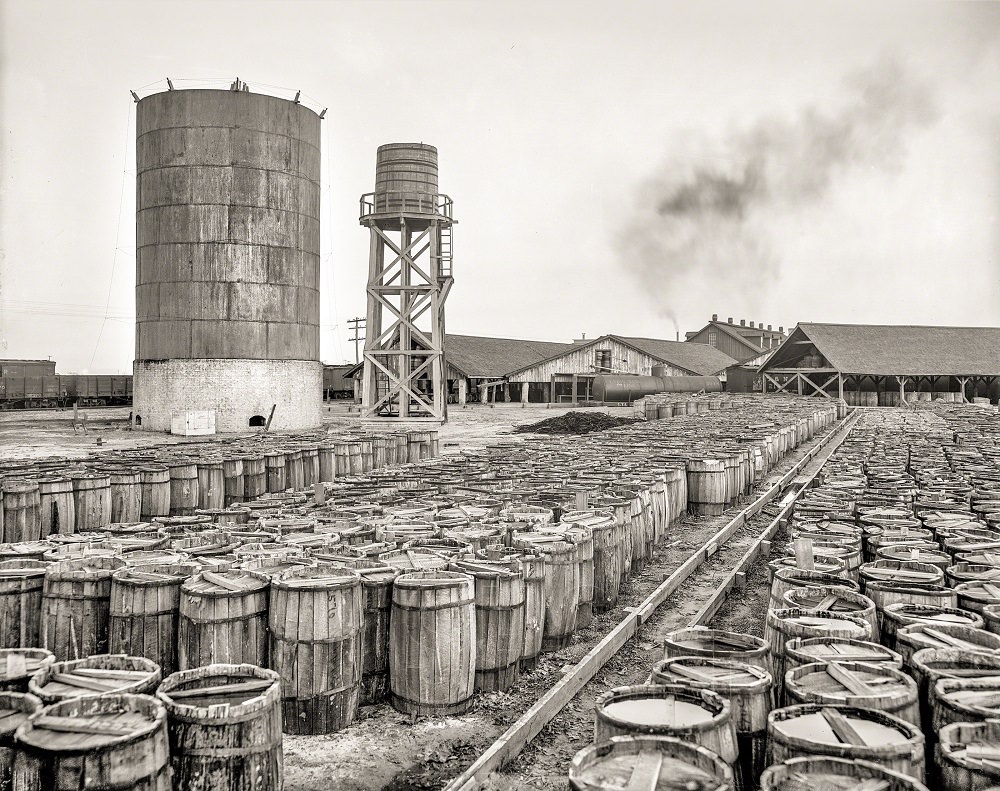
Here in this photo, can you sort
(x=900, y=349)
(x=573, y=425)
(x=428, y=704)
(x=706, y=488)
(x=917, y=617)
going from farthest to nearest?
(x=900, y=349) → (x=573, y=425) → (x=706, y=488) → (x=428, y=704) → (x=917, y=617)

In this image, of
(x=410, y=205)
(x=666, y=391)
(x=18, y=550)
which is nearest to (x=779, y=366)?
(x=666, y=391)

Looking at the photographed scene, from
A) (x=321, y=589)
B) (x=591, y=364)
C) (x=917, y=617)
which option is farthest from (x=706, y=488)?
(x=591, y=364)

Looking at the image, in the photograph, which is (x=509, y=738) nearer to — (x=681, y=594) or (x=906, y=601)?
(x=906, y=601)

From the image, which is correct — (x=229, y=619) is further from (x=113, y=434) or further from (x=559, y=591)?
(x=113, y=434)

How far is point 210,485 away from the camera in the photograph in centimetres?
1423

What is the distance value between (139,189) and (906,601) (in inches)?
1157

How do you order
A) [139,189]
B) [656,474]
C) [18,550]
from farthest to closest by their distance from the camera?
[139,189] → [656,474] → [18,550]

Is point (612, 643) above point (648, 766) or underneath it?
underneath

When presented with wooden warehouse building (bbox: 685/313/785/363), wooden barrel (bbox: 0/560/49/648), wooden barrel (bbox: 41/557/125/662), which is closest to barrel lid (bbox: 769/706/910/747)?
wooden barrel (bbox: 41/557/125/662)

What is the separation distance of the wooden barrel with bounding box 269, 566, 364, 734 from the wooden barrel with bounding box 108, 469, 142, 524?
25.2 ft

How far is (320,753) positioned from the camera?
5.41m

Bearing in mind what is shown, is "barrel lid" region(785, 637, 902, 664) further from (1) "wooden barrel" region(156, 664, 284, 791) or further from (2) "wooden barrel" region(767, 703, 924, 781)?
(1) "wooden barrel" region(156, 664, 284, 791)

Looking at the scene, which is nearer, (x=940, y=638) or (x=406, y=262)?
(x=940, y=638)

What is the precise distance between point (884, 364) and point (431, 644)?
53.9 m
